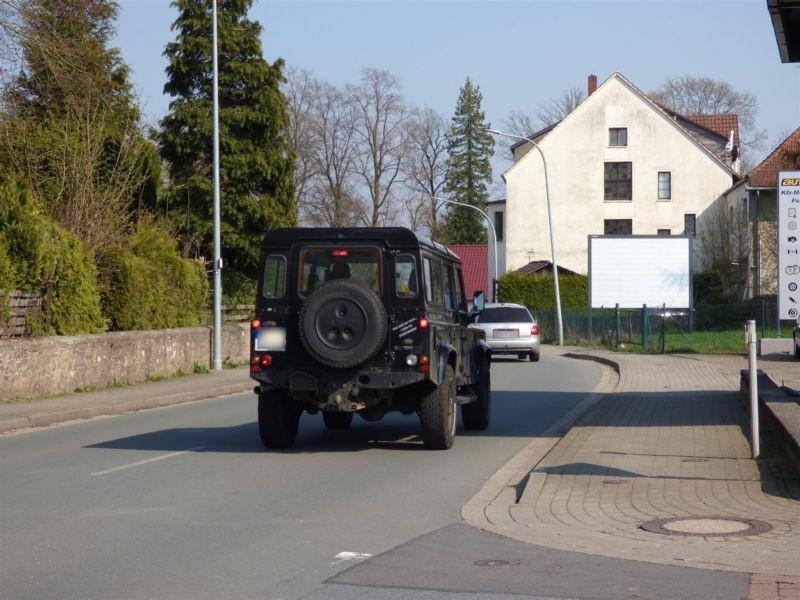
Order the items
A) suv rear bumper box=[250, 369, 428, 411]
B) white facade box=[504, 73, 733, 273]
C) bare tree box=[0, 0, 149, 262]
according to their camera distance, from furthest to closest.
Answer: white facade box=[504, 73, 733, 273], bare tree box=[0, 0, 149, 262], suv rear bumper box=[250, 369, 428, 411]

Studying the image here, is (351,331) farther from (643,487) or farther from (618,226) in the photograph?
(618,226)

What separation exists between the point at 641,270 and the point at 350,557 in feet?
155

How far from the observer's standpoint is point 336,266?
12.4 metres

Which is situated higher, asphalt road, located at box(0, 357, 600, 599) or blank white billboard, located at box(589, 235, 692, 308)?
blank white billboard, located at box(589, 235, 692, 308)

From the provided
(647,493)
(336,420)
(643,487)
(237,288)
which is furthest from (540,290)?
(647,493)

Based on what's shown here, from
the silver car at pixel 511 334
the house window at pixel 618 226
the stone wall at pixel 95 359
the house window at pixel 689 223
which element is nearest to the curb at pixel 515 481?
the stone wall at pixel 95 359

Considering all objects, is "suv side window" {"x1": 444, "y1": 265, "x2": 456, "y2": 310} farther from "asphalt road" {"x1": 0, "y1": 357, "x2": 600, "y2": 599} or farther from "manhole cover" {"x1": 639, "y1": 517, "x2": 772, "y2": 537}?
"manhole cover" {"x1": 639, "y1": 517, "x2": 772, "y2": 537}

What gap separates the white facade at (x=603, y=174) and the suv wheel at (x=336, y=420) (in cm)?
5150

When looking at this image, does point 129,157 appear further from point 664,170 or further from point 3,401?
point 664,170

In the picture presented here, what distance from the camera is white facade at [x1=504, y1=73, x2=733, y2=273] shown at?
64.5m

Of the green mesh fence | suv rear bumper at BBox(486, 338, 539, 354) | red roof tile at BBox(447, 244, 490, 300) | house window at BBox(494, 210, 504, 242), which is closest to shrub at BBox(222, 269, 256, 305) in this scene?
suv rear bumper at BBox(486, 338, 539, 354)

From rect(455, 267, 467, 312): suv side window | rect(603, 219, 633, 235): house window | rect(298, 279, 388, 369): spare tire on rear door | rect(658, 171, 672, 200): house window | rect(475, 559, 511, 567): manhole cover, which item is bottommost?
rect(475, 559, 511, 567): manhole cover

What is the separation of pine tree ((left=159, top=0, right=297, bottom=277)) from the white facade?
2654cm

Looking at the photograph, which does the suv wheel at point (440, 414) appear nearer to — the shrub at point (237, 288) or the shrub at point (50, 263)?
the shrub at point (50, 263)
